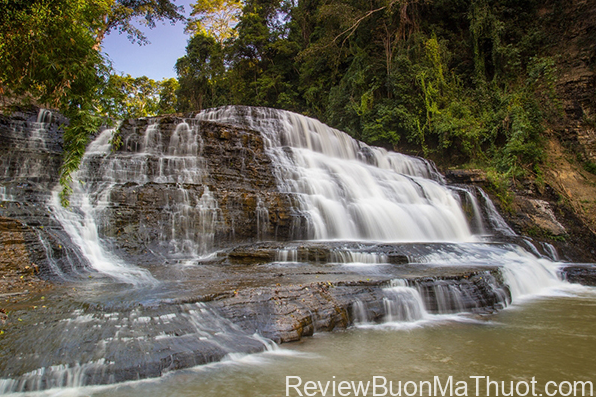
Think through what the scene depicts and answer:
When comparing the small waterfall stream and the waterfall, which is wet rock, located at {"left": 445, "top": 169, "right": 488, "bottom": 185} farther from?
the small waterfall stream

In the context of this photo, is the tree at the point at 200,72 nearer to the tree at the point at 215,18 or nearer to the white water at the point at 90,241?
the tree at the point at 215,18

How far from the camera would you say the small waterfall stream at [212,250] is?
3242 mm

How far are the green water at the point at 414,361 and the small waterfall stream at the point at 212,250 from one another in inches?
9.6

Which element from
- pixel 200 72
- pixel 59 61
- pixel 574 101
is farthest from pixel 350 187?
pixel 200 72

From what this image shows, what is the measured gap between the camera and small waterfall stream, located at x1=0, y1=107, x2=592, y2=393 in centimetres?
324

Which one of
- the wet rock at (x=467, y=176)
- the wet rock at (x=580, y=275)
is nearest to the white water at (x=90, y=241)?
the wet rock at (x=580, y=275)

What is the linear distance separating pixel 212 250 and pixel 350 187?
512 cm

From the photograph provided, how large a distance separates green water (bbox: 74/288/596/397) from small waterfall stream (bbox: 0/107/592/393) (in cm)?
24

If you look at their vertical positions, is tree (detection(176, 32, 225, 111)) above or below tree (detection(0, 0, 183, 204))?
above

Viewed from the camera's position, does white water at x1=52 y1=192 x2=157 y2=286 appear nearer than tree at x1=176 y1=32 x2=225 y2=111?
Yes

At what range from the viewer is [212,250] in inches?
309

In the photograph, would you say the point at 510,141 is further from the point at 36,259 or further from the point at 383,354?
the point at 36,259

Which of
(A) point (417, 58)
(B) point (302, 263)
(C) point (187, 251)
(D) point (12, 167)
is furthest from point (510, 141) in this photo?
(D) point (12, 167)

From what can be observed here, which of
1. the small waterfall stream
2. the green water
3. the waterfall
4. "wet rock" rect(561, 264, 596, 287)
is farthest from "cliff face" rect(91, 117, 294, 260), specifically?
"wet rock" rect(561, 264, 596, 287)
